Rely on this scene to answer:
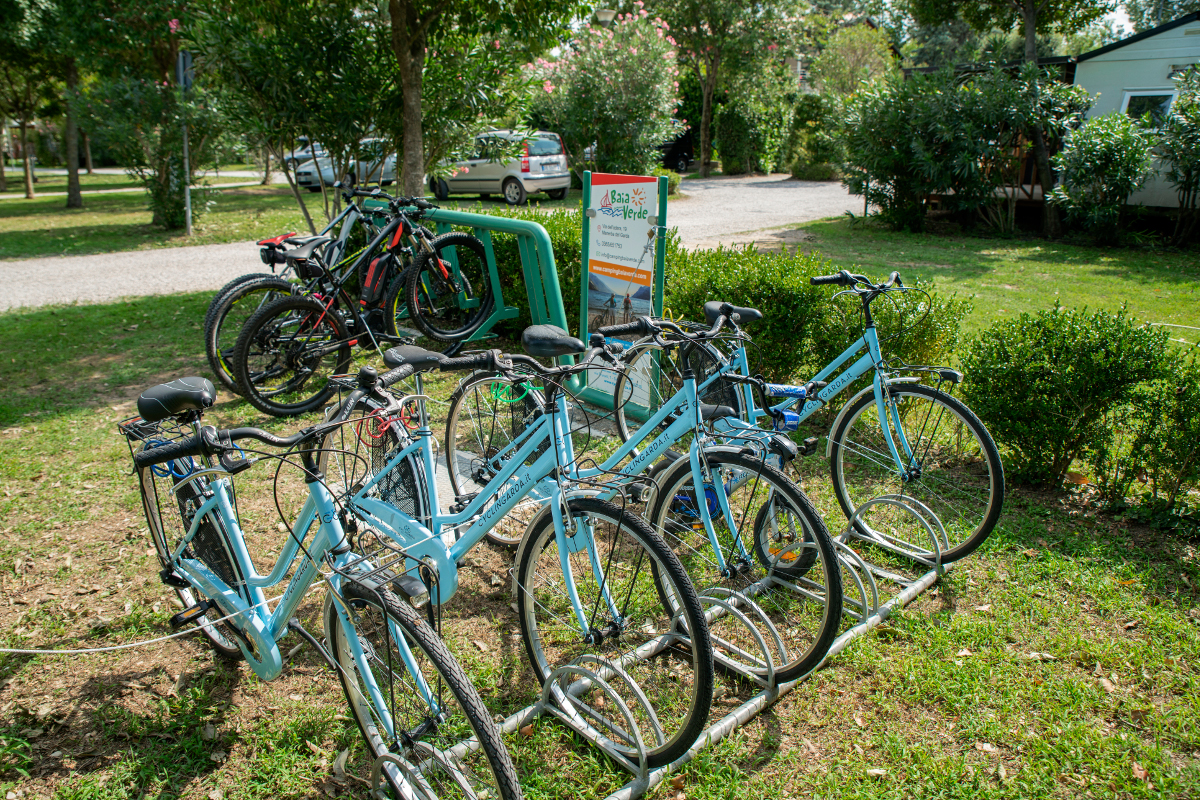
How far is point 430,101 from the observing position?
845 cm

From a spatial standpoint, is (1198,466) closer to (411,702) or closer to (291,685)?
(411,702)

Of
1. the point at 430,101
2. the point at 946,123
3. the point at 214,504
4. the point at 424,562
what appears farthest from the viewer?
the point at 946,123

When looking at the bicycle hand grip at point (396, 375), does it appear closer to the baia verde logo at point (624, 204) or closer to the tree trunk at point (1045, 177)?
the baia verde logo at point (624, 204)

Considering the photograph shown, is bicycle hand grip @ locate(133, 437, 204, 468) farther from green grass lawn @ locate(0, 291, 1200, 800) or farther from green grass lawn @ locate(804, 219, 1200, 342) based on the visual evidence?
green grass lawn @ locate(804, 219, 1200, 342)

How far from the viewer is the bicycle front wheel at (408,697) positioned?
6.59 ft

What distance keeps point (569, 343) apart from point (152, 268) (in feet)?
34.2

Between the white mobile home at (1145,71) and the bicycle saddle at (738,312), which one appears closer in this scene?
the bicycle saddle at (738,312)

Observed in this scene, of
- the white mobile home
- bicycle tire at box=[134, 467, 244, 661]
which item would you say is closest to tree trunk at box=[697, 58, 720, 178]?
the white mobile home

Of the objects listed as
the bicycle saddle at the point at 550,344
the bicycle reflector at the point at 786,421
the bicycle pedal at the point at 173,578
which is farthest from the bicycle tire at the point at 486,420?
the bicycle pedal at the point at 173,578

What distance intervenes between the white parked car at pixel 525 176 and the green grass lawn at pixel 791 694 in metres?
15.1

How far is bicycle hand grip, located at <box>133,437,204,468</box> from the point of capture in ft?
7.89

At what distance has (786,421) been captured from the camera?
3.46 meters

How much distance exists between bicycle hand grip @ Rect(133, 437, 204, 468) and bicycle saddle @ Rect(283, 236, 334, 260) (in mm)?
3152

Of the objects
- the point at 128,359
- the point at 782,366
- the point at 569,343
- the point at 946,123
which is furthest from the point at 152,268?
the point at 946,123
